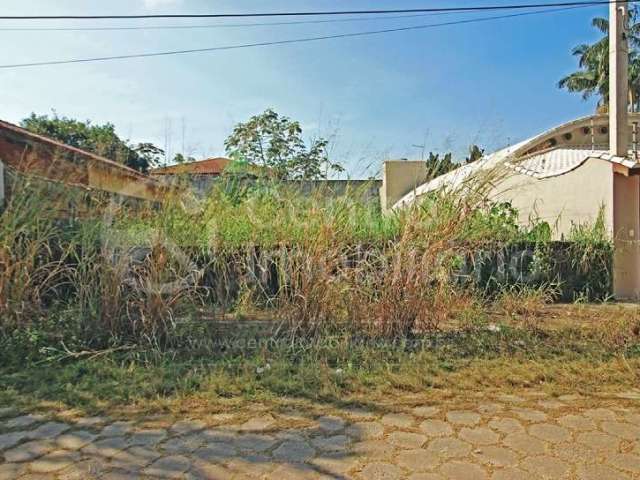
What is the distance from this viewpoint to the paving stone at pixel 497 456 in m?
2.39

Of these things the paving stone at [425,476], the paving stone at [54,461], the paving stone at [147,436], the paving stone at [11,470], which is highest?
the paving stone at [425,476]

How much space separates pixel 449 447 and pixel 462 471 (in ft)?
0.82

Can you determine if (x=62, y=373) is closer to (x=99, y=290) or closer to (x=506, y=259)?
(x=99, y=290)

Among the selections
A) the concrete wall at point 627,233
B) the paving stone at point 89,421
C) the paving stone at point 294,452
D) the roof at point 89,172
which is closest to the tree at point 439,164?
the roof at point 89,172

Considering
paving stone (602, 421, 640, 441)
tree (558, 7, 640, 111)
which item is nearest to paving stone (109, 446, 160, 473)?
paving stone (602, 421, 640, 441)

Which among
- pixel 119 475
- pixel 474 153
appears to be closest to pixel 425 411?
pixel 119 475

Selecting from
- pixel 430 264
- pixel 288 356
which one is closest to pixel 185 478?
pixel 288 356

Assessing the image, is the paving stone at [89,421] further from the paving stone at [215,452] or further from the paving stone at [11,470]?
the paving stone at [215,452]

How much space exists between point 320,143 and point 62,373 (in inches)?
134

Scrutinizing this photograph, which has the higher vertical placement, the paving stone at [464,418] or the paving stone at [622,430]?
the paving stone at [622,430]

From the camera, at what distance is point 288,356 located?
4.22 m

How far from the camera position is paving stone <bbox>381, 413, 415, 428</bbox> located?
287cm

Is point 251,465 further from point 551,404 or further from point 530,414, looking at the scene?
point 551,404

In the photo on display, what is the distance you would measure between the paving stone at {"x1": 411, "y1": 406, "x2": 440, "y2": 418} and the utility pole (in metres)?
8.71
